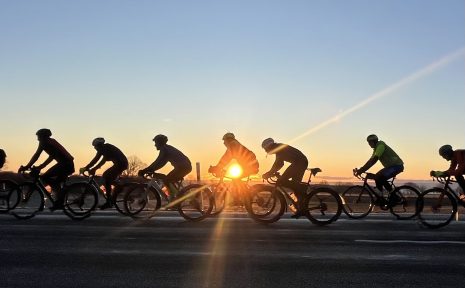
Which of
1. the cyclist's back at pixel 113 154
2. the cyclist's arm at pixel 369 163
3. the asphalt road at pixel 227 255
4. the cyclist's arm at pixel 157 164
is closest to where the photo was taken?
the asphalt road at pixel 227 255

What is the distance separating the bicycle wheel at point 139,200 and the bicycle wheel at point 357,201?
4.43m

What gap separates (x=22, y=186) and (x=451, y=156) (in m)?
9.70

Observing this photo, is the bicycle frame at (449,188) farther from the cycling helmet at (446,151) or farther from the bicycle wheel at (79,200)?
the bicycle wheel at (79,200)

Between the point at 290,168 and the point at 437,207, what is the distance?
137 inches

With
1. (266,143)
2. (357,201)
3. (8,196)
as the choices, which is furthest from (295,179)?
(8,196)

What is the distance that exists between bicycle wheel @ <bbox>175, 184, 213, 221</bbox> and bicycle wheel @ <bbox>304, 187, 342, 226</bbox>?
2189mm

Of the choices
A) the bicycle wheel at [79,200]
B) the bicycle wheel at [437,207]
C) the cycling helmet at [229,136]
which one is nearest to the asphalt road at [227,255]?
the bicycle wheel at [437,207]

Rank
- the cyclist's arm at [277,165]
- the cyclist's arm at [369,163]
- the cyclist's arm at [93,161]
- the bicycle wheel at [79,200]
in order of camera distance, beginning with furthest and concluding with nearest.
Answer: the cyclist's arm at [369,163] → the cyclist's arm at [93,161] → the bicycle wheel at [79,200] → the cyclist's arm at [277,165]

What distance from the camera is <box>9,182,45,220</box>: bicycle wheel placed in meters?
12.9

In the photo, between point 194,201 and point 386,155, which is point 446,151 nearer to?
point 386,155

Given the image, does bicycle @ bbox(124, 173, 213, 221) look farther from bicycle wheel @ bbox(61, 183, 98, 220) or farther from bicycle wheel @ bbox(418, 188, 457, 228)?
bicycle wheel @ bbox(418, 188, 457, 228)

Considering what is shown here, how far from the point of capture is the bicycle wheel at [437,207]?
39.1 feet

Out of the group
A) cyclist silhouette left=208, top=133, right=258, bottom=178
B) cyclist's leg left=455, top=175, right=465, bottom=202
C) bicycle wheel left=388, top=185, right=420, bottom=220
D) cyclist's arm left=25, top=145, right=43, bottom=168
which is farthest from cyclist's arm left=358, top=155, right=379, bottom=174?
cyclist's arm left=25, top=145, right=43, bottom=168

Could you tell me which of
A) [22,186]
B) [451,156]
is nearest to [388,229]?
[451,156]
